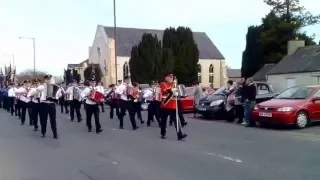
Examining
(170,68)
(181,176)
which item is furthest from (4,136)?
(170,68)

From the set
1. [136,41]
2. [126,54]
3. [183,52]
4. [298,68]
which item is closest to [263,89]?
[298,68]

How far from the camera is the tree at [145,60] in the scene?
58.8m

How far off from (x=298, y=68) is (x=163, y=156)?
103 feet

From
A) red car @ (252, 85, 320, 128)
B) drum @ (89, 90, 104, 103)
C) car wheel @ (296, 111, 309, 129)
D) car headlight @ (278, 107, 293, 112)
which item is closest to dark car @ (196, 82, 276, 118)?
red car @ (252, 85, 320, 128)

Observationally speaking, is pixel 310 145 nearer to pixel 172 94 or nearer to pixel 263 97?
pixel 172 94

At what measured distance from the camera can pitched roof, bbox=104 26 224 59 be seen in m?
84.9

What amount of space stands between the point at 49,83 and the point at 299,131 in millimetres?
8287

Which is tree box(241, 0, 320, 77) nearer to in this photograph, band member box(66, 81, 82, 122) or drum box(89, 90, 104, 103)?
band member box(66, 81, 82, 122)

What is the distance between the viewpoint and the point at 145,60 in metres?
59.1

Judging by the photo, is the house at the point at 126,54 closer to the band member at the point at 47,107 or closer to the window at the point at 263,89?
the window at the point at 263,89

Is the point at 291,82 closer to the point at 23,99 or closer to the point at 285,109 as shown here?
the point at 285,109

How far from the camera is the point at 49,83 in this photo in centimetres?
1437

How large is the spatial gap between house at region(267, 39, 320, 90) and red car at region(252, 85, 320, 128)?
19.1m

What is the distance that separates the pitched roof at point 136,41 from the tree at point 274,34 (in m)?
29.2
